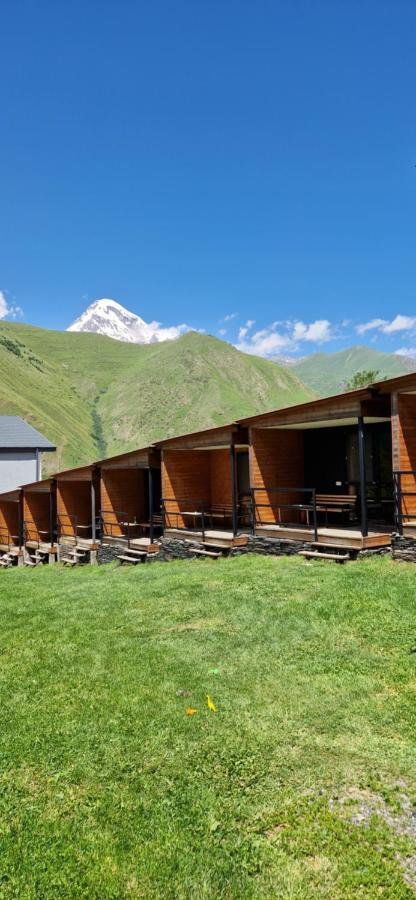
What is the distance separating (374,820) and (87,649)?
445 centimetres

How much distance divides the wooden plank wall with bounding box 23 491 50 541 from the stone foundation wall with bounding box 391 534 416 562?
1889cm

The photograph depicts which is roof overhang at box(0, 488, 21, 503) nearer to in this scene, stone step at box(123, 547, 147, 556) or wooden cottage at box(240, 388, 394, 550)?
stone step at box(123, 547, 147, 556)

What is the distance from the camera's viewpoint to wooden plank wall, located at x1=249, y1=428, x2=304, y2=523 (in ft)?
47.8

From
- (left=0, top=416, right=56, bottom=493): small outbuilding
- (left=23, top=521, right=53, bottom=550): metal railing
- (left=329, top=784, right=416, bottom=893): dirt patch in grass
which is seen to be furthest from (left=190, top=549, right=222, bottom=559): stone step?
(left=0, top=416, right=56, bottom=493): small outbuilding

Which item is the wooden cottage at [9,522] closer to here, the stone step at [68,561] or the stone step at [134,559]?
the stone step at [68,561]

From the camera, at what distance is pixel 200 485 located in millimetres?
18094

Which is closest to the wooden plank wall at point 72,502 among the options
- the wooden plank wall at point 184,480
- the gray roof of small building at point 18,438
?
the wooden plank wall at point 184,480

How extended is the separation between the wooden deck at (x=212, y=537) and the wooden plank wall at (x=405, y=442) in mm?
4679

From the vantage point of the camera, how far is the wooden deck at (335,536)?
1092 centimetres

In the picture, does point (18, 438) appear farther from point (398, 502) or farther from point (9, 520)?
point (398, 502)

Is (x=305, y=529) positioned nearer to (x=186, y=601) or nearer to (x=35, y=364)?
(x=186, y=601)

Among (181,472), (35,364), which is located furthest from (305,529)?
(35,364)

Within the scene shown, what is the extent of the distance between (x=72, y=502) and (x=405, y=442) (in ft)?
53.4

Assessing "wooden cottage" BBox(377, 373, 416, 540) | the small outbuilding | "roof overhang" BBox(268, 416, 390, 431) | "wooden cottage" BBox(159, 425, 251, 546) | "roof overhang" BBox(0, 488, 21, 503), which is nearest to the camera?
"wooden cottage" BBox(377, 373, 416, 540)
